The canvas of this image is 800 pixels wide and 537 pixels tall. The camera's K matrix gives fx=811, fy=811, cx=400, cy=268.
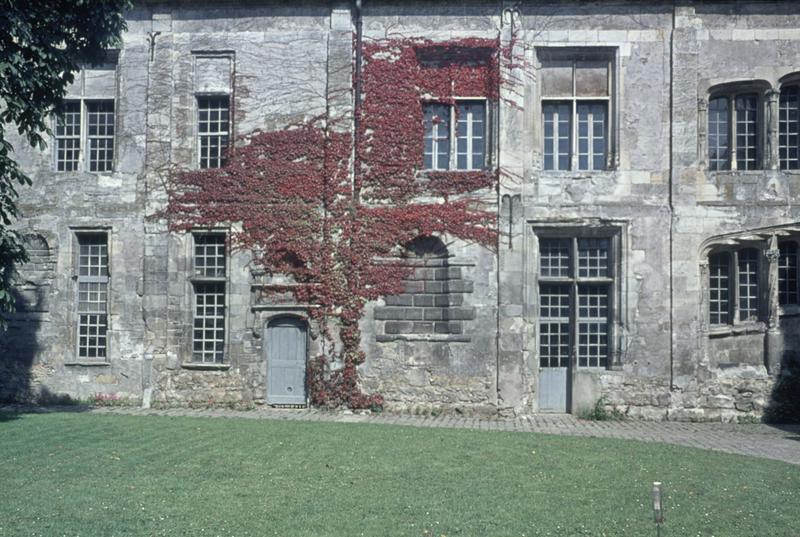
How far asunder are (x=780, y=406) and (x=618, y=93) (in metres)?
7.74

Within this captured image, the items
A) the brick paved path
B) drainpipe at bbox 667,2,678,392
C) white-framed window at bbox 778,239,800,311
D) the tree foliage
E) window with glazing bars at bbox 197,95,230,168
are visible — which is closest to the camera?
the tree foliage

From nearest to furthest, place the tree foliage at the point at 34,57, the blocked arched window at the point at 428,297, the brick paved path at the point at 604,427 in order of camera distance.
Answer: the tree foliage at the point at 34,57, the brick paved path at the point at 604,427, the blocked arched window at the point at 428,297

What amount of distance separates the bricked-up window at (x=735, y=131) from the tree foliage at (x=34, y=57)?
12842mm

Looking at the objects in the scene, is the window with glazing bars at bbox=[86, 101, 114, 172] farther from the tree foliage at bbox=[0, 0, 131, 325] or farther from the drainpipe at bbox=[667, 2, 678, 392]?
the drainpipe at bbox=[667, 2, 678, 392]

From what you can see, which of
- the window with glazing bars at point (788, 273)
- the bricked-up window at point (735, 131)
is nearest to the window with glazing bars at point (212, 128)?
the bricked-up window at point (735, 131)

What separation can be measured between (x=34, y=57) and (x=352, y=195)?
23.0ft

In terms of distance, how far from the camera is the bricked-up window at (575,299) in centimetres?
1825

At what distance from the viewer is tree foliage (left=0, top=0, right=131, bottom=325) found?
14258 mm

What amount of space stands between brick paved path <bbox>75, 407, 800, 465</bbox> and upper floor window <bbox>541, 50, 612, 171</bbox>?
5.77 metres

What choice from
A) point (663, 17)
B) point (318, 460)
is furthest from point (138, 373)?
point (663, 17)

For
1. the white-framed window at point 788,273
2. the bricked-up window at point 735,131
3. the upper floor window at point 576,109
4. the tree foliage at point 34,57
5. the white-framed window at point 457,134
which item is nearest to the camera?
the tree foliage at point 34,57

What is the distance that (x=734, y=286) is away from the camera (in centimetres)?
1814

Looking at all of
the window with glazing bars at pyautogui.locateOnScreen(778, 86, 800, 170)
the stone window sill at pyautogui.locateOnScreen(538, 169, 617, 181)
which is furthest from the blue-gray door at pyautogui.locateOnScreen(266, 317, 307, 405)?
the window with glazing bars at pyautogui.locateOnScreen(778, 86, 800, 170)

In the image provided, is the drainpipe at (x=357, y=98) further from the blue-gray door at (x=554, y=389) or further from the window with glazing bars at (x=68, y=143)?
the window with glazing bars at (x=68, y=143)
